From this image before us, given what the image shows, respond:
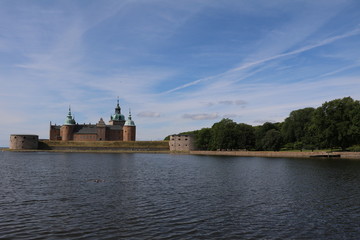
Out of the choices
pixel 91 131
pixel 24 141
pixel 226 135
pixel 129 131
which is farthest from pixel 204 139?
pixel 24 141

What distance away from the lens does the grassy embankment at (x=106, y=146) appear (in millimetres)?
121750

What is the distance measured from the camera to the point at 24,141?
124688mm

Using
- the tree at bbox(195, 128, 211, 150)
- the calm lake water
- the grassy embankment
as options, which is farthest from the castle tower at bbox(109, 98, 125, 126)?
the calm lake water

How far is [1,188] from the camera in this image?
24.4 metres

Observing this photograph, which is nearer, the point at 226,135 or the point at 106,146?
the point at 226,135

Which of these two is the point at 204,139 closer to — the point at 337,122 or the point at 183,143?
the point at 183,143

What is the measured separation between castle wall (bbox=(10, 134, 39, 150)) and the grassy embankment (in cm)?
249

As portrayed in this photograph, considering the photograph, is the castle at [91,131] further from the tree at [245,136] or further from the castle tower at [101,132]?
the tree at [245,136]

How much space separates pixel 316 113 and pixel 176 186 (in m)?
54.7

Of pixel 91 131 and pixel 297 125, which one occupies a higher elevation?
pixel 91 131

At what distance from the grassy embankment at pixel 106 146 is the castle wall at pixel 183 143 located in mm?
3929

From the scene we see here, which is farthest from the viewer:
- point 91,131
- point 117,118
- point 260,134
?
point 117,118

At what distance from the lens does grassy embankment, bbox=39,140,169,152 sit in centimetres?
12175

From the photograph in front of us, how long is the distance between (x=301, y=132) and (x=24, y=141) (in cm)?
9596
